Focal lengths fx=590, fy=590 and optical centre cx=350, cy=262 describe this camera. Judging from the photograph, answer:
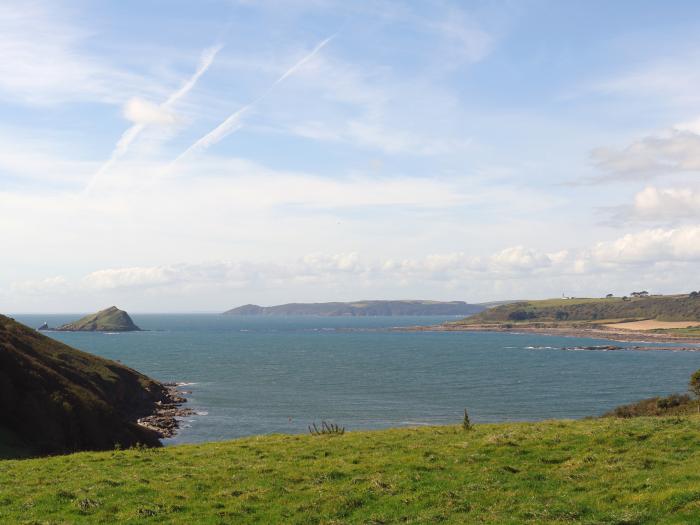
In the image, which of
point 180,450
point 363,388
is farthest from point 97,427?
point 363,388

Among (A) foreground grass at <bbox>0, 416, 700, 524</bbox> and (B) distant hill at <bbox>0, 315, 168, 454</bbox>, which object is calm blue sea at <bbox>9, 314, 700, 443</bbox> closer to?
(B) distant hill at <bbox>0, 315, 168, 454</bbox>

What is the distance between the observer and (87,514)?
20828mm

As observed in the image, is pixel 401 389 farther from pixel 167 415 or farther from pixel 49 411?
pixel 49 411

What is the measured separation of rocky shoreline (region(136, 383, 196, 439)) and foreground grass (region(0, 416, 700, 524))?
53.8m

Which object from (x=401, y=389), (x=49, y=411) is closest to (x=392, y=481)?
(x=49, y=411)

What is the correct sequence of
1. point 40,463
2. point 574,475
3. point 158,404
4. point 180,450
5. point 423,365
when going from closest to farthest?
point 574,475 < point 40,463 < point 180,450 < point 158,404 < point 423,365

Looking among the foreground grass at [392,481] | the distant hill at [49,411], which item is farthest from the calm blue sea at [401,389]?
the foreground grass at [392,481]

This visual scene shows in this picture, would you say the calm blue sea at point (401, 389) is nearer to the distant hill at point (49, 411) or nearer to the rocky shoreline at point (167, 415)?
the rocky shoreline at point (167, 415)

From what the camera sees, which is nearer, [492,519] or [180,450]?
[492,519]

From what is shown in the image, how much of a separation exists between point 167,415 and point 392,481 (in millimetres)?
80361

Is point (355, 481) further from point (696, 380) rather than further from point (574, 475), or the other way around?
point (696, 380)

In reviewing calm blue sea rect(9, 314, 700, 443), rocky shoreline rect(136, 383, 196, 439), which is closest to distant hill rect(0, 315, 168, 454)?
rocky shoreline rect(136, 383, 196, 439)

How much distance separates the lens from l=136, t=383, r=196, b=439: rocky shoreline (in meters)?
84.6

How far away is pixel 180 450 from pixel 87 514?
546 inches
